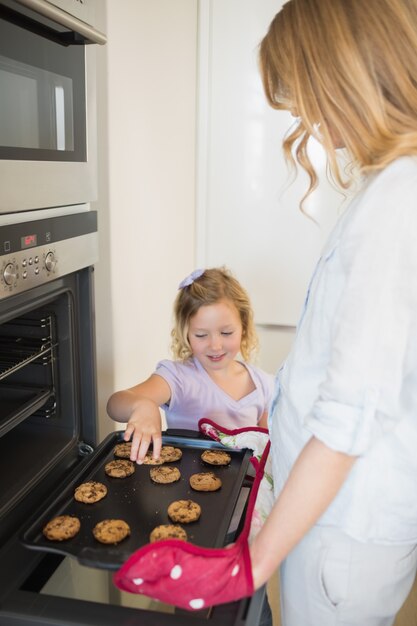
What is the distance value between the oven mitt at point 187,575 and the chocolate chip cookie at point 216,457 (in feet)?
1.04

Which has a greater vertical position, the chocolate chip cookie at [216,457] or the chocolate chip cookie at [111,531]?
the chocolate chip cookie at [216,457]

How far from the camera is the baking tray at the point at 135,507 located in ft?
2.73

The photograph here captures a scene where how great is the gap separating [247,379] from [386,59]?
100 centimetres

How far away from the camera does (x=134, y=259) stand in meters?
1.69

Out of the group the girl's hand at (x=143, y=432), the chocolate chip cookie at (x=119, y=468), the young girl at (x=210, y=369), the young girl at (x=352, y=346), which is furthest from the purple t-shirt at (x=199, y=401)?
the young girl at (x=352, y=346)

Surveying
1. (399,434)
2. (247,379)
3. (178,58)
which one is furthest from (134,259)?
(399,434)

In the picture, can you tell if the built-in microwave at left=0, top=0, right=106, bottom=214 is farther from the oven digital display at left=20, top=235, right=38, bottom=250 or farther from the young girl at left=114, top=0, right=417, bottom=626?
the young girl at left=114, top=0, right=417, bottom=626

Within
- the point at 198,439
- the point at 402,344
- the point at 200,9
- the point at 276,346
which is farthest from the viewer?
the point at 276,346

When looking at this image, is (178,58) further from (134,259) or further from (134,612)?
(134,612)

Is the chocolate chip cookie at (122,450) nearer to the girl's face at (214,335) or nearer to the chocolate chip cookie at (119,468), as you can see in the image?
the chocolate chip cookie at (119,468)

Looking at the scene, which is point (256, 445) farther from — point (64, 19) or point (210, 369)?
point (64, 19)

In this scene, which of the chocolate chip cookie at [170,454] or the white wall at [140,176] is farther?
the white wall at [140,176]

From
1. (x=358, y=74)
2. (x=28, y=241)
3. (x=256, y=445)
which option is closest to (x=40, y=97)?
(x=28, y=241)

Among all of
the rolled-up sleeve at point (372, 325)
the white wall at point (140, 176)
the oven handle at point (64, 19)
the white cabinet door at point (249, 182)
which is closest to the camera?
the rolled-up sleeve at point (372, 325)
